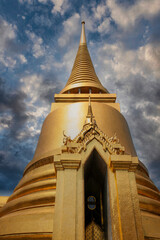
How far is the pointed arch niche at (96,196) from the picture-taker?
5.34 metres

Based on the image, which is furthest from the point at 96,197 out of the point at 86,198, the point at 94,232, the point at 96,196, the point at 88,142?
the point at 88,142

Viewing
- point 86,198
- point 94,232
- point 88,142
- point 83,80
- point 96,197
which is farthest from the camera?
point 83,80

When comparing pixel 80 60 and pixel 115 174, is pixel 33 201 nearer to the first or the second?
pixel 115 174

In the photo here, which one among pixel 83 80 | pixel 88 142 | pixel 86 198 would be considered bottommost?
pixel 86 198

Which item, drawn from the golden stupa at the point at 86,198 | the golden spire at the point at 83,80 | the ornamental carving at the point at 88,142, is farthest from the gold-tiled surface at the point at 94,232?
the golden spire at the point at 83,80

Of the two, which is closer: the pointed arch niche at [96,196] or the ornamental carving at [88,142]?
the pointed arch niche at [96,196]

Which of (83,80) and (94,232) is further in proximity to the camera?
(83,80)

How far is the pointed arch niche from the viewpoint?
5.34 meters

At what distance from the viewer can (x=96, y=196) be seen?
6.27 m

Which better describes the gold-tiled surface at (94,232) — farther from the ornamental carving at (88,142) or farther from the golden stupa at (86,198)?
the ornamental carving at (88,142)

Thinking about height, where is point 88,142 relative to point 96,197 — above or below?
above

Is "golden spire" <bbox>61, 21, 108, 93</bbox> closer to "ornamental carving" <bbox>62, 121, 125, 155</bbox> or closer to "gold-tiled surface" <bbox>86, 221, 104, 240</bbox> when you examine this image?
"ornamental carving" <bbox>62, 121, 125, 155</bbox>

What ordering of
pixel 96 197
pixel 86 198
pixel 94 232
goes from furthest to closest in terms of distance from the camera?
pixel 96 197
pixel 86 198
pixel 94 232

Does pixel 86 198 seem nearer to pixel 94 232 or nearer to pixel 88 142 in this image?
pixel 94 232
